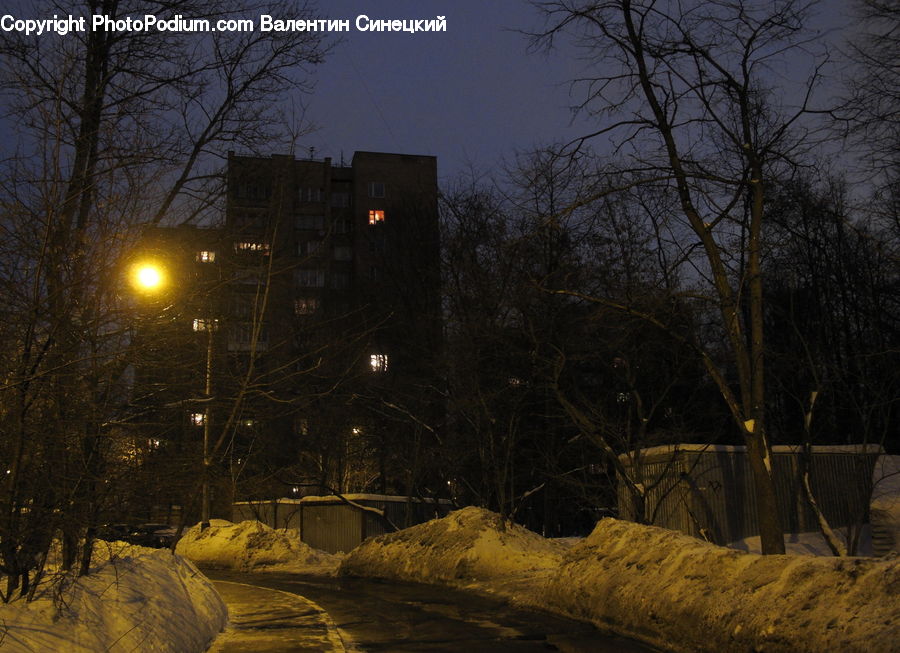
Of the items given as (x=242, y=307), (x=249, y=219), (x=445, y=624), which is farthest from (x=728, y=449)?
(x=249, y=219)

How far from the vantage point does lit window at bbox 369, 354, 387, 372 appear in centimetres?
3324

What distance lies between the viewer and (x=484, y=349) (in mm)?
26750

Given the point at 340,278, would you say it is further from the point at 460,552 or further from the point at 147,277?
the point at 147,277

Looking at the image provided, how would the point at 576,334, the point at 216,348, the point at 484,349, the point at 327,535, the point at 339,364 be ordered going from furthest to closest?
1. the point at 327,535
2. the point at 339,364
3. the point at 484,349
4. the point at 576,334
5. the point at 216,348

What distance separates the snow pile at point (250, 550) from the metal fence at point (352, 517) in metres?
2.54

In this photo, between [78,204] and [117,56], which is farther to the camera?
[117,56]

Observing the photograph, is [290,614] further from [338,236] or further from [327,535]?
[338,236]

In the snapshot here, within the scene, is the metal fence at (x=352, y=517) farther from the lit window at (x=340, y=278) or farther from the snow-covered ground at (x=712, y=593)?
the lit window at (x=340, y=278)

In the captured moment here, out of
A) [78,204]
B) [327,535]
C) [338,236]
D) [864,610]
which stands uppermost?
[338,236]

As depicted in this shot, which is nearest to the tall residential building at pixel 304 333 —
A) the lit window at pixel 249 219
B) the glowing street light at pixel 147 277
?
the lit window at pixel 249 219

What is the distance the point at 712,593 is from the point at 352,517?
2662cm

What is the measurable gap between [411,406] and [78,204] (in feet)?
83.8

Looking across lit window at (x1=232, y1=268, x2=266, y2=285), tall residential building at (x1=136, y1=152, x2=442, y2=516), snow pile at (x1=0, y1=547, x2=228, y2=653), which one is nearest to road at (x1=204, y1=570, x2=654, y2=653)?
snow pile at (x1=0, y1=547, x2=228, y2=653)

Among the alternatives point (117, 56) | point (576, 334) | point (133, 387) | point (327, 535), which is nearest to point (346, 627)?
point (133, 387)
